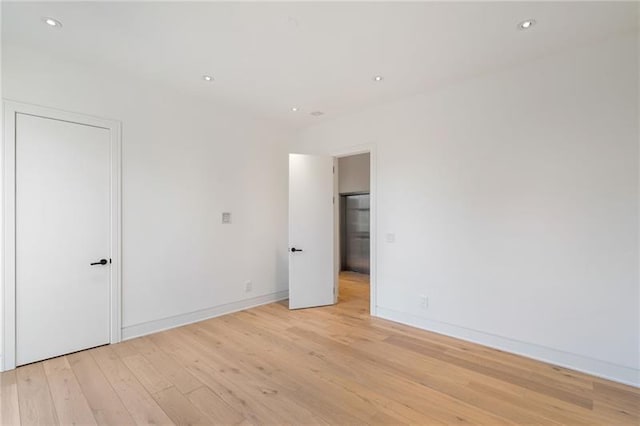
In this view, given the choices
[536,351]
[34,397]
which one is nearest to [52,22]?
[34,397]

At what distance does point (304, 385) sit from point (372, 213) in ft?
8.01

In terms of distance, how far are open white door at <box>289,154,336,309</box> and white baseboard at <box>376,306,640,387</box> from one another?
1313 mm

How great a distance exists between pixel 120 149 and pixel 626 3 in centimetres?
470

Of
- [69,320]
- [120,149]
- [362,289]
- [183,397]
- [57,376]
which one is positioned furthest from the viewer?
[362,289]

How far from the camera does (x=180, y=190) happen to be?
3811mm

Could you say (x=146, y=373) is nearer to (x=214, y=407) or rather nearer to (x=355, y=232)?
(x=214, y=407)

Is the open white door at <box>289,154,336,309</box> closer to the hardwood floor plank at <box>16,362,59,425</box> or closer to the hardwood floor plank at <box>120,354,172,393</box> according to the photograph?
the hardwood floor plank at <box>120,354,172,393</box>

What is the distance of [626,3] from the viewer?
213 cm

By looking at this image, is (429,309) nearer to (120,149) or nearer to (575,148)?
Result: (575,148)

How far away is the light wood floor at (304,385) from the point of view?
82.9 inches

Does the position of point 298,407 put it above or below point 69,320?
below

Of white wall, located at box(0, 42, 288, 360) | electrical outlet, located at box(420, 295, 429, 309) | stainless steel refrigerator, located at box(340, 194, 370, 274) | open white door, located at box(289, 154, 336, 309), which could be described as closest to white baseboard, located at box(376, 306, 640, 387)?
electrical outlet, located at box(420, 295, 429, 309)

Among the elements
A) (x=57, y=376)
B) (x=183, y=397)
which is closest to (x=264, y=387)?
(x=183, y=397)

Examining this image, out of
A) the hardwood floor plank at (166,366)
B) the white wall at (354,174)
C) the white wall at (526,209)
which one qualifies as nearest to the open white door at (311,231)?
the white wall at (526,209)
